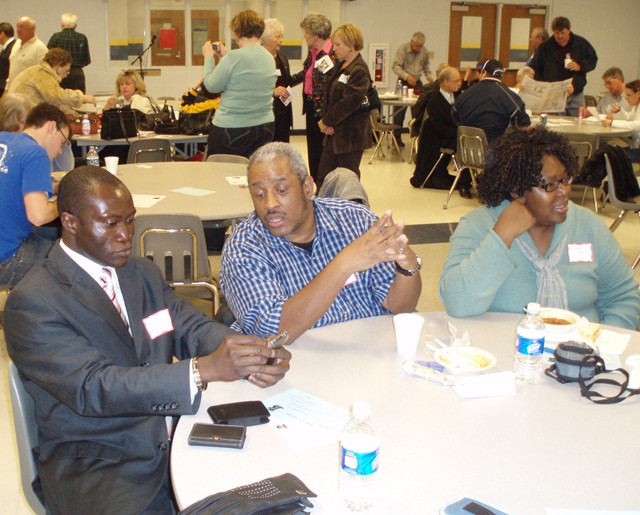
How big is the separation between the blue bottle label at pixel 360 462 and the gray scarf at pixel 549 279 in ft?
4.18

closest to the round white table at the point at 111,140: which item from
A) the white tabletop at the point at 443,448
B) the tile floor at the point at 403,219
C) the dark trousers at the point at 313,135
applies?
the dark trousers at the point at 313,135

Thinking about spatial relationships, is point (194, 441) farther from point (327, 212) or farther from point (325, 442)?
point (327, 212)

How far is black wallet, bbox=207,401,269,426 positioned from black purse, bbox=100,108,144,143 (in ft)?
16.3

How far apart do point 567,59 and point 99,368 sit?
322 inches

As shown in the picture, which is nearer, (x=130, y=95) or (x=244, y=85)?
(x=244, y=85)

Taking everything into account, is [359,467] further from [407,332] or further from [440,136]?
[440,136]

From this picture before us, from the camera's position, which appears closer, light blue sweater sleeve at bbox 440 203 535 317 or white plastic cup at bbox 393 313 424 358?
white plastic cup at bbox 393 313 424 358

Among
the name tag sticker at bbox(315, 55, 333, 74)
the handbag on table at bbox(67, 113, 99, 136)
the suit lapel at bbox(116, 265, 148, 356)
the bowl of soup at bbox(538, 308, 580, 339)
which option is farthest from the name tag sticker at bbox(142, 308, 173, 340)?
the handbag on table at bbox(67, 113, 99, 136)

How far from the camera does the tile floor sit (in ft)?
9.29

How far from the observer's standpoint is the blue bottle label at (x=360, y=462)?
4.17 ft

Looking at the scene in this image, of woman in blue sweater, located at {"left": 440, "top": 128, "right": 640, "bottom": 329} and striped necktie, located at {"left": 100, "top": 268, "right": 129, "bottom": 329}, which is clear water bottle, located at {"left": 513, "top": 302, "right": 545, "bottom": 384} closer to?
woman in blue sweater, located at {"left": 440, "top": 128, "right": 640, "bottom": 329}

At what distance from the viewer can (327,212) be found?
252cm

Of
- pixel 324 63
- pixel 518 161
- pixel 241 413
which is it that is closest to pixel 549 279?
Answer: pixel 518 161

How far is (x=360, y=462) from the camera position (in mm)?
1271
